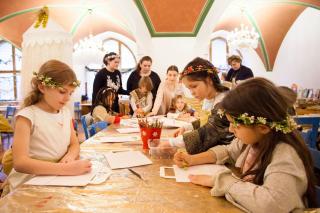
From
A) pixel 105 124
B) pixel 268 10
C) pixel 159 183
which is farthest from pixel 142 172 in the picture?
pixel 268 10

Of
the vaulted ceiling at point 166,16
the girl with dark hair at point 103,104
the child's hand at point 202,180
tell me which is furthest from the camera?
the vaulted ceiling at point 166,16

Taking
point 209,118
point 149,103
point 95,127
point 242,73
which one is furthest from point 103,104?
point 242,73

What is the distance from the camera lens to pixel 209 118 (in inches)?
70.4

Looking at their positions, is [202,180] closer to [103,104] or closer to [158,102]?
[158,102]

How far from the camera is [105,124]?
3146 mm

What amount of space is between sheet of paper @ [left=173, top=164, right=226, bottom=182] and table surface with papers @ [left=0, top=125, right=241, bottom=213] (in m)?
0.08

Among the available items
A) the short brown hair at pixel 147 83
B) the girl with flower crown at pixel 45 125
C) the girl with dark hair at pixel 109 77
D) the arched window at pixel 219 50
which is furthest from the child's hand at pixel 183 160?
the arched window at pixel 219 50

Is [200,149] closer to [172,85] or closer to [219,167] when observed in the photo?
[219,167]

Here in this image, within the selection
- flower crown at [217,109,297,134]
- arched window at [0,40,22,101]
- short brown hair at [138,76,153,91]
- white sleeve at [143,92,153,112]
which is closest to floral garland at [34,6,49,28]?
short brown hair at [138,76,153,91]

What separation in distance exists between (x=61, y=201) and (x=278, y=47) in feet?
32.8

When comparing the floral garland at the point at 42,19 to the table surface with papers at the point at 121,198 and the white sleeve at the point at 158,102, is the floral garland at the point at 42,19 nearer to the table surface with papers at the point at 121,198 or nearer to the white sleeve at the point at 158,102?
the white sleeve at the point at 158,102

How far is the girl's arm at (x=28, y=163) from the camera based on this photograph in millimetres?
1374

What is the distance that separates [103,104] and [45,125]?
218 centimetres

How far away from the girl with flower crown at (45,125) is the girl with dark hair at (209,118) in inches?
26.1
